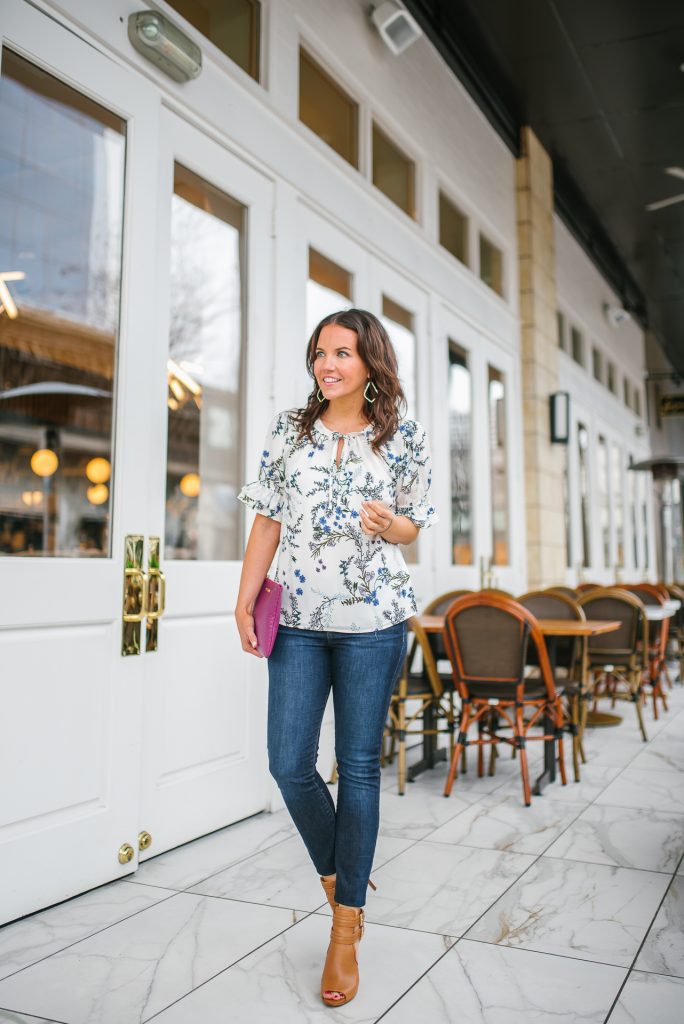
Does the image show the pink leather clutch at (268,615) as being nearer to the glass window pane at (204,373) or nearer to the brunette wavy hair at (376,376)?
the brunette wavy hair at (376,376)

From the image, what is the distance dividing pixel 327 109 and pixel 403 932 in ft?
12.2

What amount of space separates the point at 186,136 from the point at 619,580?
8596 mm

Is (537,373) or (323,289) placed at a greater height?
(537,373)

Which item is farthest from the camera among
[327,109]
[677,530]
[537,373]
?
[677,530]

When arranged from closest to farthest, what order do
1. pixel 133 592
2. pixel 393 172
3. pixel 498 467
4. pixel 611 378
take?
pixel 133 592 → pixel 393 172 → pixel 498 467 → pixel 611 378

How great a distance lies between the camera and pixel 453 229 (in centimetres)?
575

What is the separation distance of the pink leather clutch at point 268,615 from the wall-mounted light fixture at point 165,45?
78.3 inches

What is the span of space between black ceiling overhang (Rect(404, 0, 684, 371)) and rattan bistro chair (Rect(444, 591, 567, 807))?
378 centimetres

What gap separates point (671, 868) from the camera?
2.55 meters

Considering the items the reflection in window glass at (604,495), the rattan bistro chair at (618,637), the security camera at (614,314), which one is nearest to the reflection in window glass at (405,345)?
the rattan bistro chair at (618,637)

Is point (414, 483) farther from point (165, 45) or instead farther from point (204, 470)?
point (165, 45)

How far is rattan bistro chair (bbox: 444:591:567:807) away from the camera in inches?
133

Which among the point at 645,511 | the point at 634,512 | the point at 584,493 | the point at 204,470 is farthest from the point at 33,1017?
the point at 645,511

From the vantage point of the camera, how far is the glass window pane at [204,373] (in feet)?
9.85
